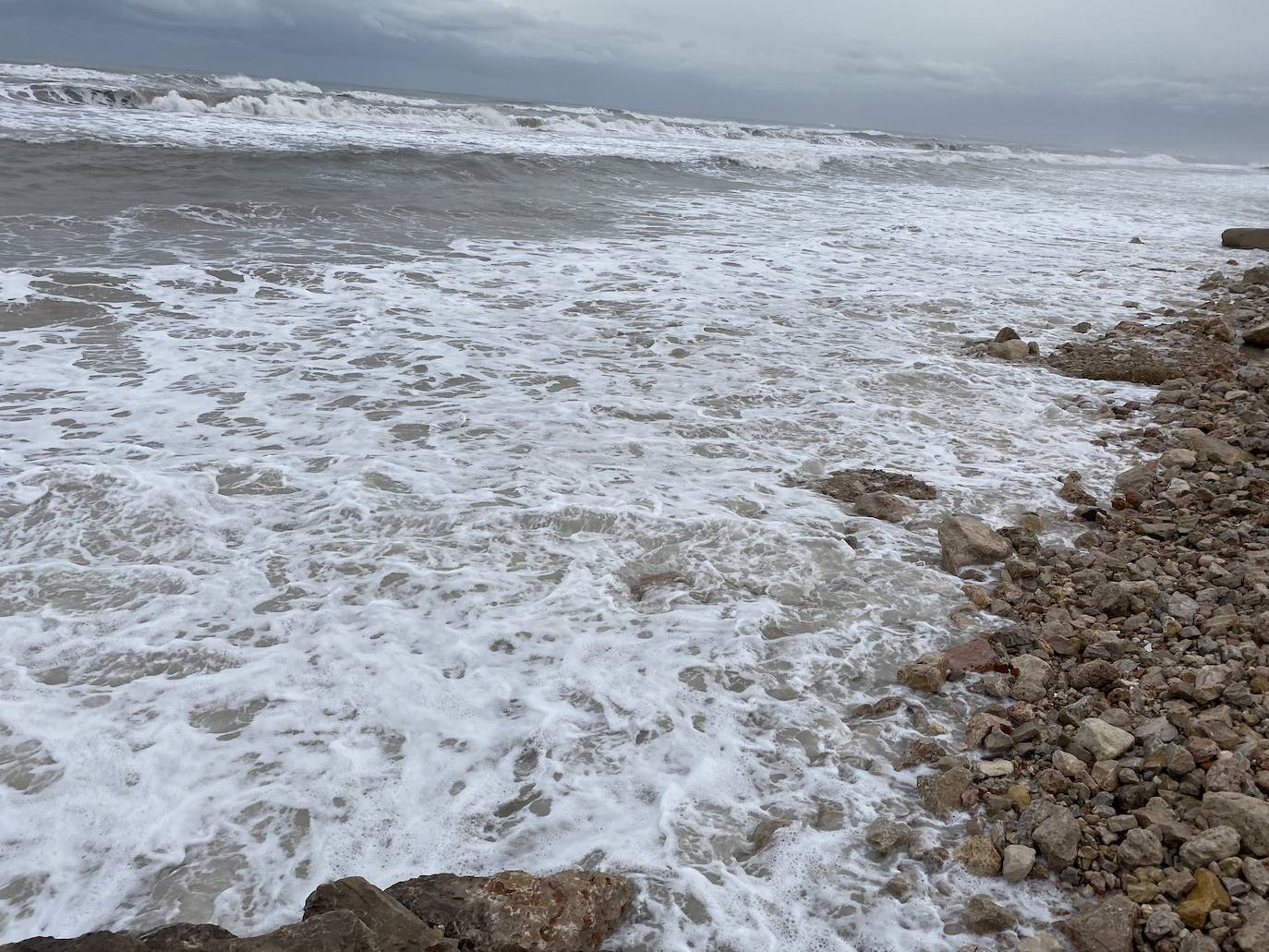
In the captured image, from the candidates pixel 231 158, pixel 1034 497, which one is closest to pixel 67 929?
pixel 1034 497

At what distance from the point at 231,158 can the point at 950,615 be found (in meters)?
17.3

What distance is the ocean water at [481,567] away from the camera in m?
2.39

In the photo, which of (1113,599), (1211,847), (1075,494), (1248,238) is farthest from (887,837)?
(1248,238)

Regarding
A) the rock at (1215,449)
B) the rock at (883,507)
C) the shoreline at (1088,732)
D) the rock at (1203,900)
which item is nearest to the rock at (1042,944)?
the shoreline at (1088,732)

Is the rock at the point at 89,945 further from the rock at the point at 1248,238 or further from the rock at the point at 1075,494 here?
the rock at the point at 1248,238

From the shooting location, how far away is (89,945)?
1.65 metres

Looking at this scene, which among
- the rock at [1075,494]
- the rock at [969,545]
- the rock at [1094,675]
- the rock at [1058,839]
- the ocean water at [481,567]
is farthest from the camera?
the rock at [1075,494]

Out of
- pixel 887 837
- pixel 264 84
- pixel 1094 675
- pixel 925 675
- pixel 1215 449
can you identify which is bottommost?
pixel 887 837

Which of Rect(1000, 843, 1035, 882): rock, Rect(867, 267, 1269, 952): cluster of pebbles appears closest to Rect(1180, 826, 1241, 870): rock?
Rect(867, 267, 1269, 952): cluster of pebbles

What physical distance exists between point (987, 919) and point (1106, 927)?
264 millimetres

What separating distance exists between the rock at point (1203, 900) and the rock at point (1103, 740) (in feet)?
1.63

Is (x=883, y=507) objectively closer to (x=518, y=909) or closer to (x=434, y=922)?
(x=518, y=909)

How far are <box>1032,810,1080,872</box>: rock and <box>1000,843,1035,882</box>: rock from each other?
0.04 meters

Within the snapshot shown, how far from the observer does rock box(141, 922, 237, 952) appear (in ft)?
5.67
